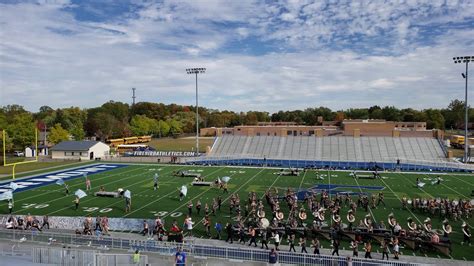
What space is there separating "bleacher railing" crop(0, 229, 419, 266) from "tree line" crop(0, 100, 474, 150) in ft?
200

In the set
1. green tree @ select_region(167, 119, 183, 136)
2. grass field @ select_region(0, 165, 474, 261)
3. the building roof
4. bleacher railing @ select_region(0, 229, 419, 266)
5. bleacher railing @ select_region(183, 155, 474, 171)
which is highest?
green tree @ select_region(167, 119, 183, 136)

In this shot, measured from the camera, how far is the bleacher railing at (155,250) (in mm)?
14602

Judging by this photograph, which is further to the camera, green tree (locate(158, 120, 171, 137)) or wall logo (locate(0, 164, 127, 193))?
green tree (locate(158, 120, 171, 137))

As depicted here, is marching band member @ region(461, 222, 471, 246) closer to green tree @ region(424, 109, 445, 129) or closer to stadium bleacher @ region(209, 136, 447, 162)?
stadium bleacher @ region(209, 136, 447, 162)

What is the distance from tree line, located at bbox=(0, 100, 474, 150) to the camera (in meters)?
104

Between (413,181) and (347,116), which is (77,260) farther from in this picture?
(347,116)

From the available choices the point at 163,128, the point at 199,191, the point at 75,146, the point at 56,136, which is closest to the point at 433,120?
the point at 163,128

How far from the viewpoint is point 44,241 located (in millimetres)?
17953

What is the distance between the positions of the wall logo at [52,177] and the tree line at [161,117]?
32.2m

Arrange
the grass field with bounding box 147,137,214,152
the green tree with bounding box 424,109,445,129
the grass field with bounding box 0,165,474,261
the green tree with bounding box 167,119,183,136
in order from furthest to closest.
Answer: the green tree with bounding box 167,119,183,136 < the green tree with bounding box 424,109,445,129 < the grass field with bounding box 147,137,214,152 < the grass field with bounding box 0,165,474,261

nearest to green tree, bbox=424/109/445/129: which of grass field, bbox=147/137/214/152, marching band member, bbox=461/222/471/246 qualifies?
grass field, bbox=147/137/214/152

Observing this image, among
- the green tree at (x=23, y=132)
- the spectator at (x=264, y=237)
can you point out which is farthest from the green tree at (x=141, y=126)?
the spectator at (x=264, y=237)

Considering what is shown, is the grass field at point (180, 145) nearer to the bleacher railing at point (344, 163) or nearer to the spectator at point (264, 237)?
the bleacher railing at point (344, 163)

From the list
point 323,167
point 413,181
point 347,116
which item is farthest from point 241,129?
point 347,116
